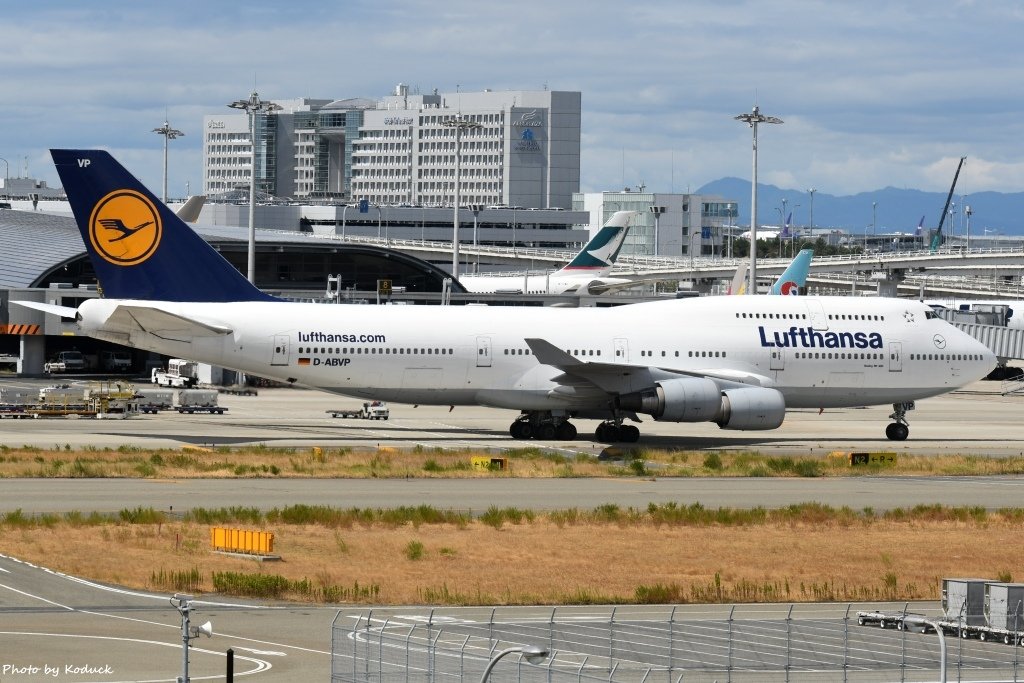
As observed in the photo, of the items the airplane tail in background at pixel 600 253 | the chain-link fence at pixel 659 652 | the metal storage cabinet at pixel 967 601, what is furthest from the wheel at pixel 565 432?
the airplane tail in background at pixel 600 253

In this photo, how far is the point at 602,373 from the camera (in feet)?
156

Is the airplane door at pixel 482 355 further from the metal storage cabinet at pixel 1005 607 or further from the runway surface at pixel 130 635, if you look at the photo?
the metal storage cabinet at pixel 1005 607

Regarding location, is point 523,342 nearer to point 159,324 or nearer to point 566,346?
point 566,346

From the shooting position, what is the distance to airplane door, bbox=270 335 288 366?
155 ft

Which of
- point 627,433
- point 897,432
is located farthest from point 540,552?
point 897,432

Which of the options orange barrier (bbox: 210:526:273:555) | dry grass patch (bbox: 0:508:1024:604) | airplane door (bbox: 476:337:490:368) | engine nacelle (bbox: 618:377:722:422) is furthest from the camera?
airplane door (bbox: 476:337:490:368)

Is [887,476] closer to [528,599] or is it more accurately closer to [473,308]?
[473,308]

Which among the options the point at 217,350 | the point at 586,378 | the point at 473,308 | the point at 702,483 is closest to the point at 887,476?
the point at 702,483

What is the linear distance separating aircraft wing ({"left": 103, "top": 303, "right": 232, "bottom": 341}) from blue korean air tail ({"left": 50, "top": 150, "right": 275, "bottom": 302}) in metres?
1.42

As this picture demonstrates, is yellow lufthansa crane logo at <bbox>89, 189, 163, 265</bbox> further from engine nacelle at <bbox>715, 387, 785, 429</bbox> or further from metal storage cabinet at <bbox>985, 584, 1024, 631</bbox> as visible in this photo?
metal storage cabinet at <bbox>985, 584, 1024, 631</bbox>

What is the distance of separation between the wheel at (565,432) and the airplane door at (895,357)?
1118cm

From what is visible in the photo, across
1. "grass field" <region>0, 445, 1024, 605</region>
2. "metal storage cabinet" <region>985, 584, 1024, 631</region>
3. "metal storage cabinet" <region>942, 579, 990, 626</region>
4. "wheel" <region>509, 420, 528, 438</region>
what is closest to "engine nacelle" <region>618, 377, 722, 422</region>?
"wheel" <region>509, 420, 528, 438</region>

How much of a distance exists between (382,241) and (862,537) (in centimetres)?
16232

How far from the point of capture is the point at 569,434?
5041cm
